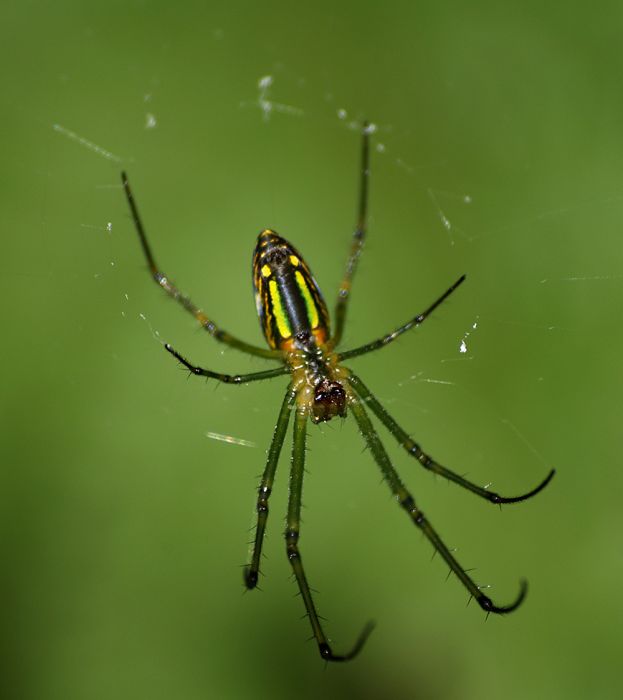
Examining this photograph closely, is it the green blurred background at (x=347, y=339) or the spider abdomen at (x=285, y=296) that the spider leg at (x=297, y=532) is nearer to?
the spider abdomen at (x=285, y=296)

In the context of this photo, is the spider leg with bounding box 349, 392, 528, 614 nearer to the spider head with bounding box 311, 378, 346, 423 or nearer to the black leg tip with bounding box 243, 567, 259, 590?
the spider head with bounding box 311, 378, 346, 423

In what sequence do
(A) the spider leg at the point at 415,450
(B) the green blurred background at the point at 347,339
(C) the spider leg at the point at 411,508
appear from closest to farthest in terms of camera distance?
(C) the spider leg at the point at 411,508, (A) the spider leg at the point at 415,450, (B) the green blurred background at the point at 347,339

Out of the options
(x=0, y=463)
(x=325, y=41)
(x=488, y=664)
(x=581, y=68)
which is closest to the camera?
(x=488, y=664)

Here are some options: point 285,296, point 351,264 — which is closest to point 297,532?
point 285,296

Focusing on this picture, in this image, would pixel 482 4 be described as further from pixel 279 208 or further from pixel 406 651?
pixel 406 651

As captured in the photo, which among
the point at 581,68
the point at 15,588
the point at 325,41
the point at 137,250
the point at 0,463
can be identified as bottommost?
the point at 15,588

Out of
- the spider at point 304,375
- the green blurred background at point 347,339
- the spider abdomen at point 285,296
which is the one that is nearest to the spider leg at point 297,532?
the spider at point 304,375

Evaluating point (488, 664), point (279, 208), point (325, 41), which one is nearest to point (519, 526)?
point (488, 664)

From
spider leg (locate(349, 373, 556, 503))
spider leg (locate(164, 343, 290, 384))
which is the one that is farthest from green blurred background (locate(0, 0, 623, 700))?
spider leg (locate(164, 343, 290, 384))
